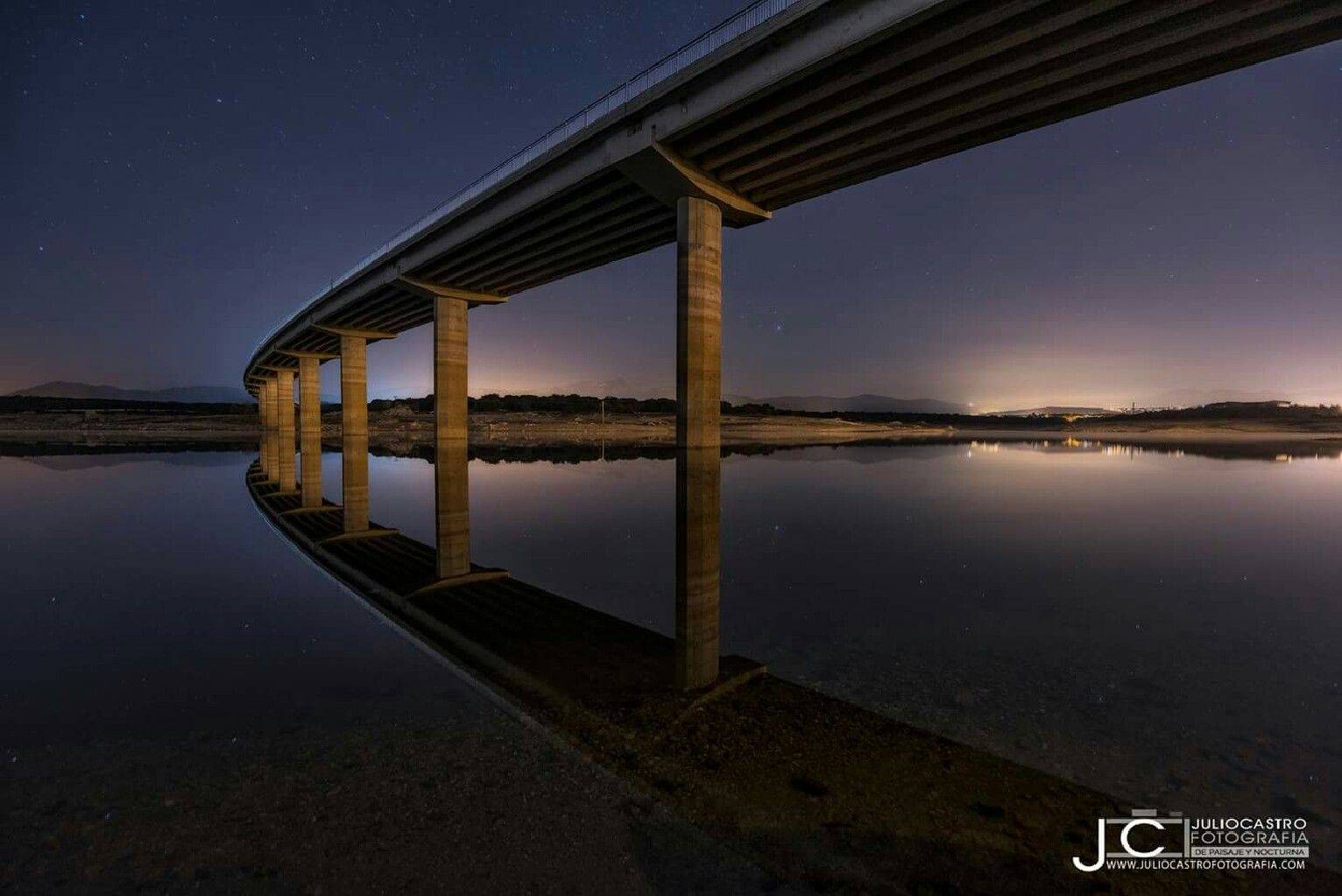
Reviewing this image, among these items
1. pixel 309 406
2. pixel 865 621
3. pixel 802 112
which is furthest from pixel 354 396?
pixel 865 621

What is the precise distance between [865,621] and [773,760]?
499 cm

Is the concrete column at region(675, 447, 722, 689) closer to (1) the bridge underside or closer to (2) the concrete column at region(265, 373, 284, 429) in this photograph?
(1) the bridge underside

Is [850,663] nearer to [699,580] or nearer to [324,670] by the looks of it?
[699,580]

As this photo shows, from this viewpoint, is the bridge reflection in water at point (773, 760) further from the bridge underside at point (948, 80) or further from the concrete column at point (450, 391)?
the concrete column at point (450, 391)

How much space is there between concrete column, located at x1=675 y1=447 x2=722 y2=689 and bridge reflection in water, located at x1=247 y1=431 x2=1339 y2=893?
0.04 m

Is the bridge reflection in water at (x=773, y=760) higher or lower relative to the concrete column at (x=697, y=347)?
lower

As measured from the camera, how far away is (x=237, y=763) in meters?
5.26

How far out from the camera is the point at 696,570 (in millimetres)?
10594

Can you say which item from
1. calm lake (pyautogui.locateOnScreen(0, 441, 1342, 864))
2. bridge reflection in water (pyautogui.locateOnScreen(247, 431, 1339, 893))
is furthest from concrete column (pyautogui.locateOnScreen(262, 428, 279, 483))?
bridge reflection in water (pyautogui.locateOnScreen(247, 431, 1339, 893))

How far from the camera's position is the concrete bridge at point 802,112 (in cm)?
974

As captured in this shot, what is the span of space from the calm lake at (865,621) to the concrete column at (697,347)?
3579 mm

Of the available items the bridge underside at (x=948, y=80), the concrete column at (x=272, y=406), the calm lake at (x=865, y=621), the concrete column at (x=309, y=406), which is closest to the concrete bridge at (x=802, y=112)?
the bridge underside at (x=948, y=80)

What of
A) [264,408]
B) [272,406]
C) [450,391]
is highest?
[272,406]

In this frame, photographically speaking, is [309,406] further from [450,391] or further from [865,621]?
[865,621]
